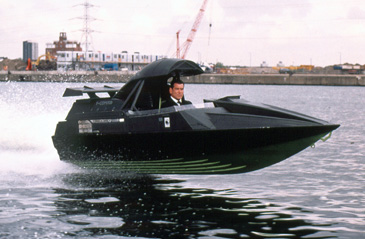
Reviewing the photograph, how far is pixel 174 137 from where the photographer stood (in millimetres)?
14102

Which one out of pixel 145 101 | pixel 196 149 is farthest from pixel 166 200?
pixel 145 101

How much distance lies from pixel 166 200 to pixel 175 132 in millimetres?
1537

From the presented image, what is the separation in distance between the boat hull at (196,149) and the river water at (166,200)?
2.11ft

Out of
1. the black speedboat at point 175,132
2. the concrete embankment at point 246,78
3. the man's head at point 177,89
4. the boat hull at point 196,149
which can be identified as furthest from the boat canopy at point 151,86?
the concrete embankment at point 246,78

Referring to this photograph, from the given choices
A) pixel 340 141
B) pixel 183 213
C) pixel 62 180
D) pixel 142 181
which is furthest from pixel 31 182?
pixel 340 141

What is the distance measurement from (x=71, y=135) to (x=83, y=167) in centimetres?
103

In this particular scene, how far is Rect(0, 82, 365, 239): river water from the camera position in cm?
1141

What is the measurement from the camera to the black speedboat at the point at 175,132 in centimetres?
1354

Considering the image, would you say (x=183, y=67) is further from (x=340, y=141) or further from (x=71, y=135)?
(x=340, y=141)

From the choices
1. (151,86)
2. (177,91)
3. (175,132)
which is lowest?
(175,132)

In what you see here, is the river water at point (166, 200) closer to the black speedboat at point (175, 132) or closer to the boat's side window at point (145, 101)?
the black speedboat at point (175, 132)

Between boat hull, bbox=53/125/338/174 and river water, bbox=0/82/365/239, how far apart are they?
643mm

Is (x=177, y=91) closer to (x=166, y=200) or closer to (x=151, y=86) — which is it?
(x=151, y=86)

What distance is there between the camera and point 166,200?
550 inches
